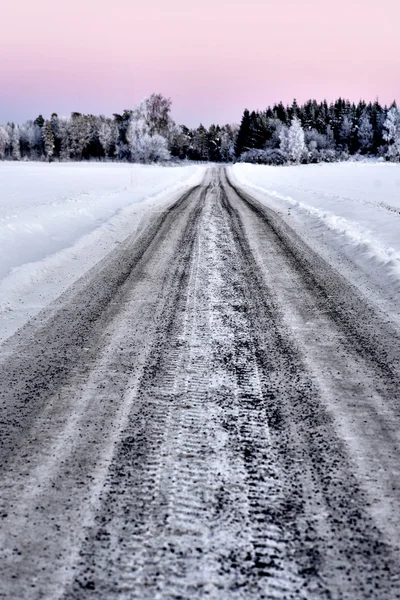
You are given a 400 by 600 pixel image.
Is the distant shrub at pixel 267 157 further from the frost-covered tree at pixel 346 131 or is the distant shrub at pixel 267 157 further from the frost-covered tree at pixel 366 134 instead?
the frost-covered tree at pixel 346 131

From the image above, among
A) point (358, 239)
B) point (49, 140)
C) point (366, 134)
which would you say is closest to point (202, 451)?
point (358, 239)

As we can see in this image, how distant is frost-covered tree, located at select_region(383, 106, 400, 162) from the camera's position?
94.3 metres

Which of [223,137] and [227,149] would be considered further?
[223,137]

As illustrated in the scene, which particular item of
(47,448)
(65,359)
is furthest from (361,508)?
(65,359)

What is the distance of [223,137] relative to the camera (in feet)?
443

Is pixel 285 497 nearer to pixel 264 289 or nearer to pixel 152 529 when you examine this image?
pixel 152 529

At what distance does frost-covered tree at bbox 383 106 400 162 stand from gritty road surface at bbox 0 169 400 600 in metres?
101

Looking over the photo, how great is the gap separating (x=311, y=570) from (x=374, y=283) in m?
5.06

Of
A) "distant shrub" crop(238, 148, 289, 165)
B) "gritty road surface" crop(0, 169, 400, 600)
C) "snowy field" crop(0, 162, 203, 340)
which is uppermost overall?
"distant shrub" crop(238, 148, 289, 165)

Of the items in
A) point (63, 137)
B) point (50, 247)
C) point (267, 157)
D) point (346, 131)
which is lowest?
point (50, 247)

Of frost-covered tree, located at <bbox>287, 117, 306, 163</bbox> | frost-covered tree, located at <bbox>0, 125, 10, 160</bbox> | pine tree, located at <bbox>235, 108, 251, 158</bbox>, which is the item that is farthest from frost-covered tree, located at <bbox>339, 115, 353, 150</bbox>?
frost-covered tree, located at <bbox>0, 125, 10, 160</bbox>

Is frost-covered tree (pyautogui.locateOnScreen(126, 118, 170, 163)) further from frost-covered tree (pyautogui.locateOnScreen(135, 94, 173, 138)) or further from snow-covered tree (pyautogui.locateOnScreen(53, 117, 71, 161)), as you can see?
snow-covered tree (pyautogui.locateOnScreen(53, 117, 71, 161))

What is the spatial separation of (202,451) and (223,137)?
463 feet

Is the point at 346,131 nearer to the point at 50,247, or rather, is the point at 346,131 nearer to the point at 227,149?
the point at 227,149
